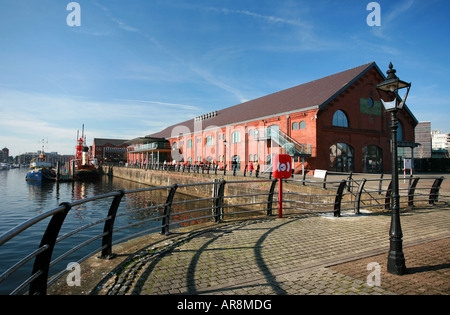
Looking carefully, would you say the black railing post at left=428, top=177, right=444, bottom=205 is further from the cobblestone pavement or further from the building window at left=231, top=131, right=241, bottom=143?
the building window at left=231, top=131, right=241, bottom=143

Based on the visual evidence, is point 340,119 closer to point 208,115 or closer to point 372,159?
point 372,159

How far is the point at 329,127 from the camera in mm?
26062

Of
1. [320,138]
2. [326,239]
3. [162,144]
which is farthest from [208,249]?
[162,144]

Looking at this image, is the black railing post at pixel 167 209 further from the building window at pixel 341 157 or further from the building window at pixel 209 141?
the building window at pixel 209 141

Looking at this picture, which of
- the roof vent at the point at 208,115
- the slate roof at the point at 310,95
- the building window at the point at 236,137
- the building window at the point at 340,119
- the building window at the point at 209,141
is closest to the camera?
the slate roof at the point at 310,95

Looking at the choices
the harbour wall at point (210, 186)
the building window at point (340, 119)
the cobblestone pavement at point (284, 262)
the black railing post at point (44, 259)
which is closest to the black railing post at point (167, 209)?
the cobblestone pavement at point (284, 262)

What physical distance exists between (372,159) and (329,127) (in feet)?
25.3

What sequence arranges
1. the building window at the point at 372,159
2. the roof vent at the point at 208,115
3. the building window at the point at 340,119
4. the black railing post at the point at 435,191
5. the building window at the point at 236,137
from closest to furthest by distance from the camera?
the black railing post at the point at 435,191 < the building window at the point at 340,119 < the building window at the point at 372,159 < the building window at the point at 236,137 < the roof vent at the point at 208,115

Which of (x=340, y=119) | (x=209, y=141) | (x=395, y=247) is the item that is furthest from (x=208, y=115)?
(x=395, y=247)

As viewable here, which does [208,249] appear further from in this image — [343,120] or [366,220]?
[343,120]

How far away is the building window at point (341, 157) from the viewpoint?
87.1 feet

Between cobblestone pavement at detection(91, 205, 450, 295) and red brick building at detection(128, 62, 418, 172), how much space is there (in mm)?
18470

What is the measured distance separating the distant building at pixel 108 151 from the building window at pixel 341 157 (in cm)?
8894

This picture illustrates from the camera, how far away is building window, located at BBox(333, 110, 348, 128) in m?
27.0
